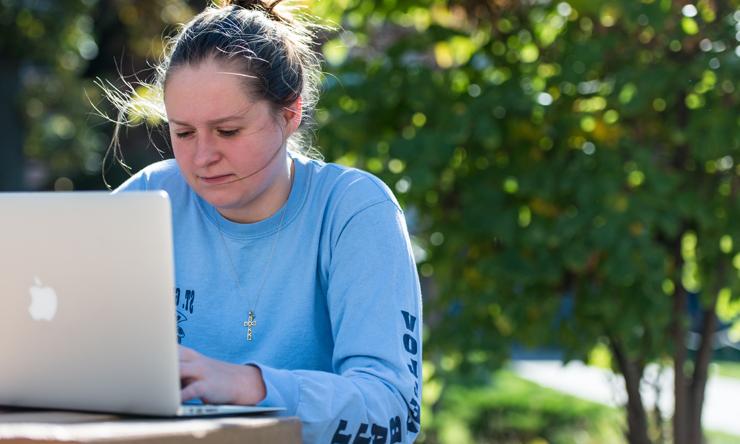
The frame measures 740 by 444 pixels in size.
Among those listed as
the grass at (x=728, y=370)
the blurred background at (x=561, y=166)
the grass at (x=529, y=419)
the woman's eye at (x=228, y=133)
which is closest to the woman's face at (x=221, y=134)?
the woman's eye at (x=228, y=133)

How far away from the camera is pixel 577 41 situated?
3807 mm

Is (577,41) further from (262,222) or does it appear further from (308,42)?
(262,222)

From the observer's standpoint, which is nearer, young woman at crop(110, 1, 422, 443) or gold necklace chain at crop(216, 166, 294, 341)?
young woman at crop(110, 1, 422, 443)

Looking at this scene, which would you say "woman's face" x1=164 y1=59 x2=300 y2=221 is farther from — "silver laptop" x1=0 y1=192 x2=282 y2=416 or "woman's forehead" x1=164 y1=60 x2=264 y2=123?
"silver laptop" x1=0 y1=192 x2=282 y2=416

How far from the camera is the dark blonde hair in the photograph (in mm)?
1966

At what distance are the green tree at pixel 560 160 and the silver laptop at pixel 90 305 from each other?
2082 mm

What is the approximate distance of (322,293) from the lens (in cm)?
199

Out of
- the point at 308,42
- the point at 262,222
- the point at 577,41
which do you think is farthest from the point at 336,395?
the point at 577,41

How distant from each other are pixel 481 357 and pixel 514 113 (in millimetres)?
895

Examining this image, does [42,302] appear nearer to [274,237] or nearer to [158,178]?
[274,237]

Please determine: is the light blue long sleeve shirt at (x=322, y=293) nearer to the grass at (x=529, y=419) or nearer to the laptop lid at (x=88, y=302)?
the laptop lid at (x=88, y=302)

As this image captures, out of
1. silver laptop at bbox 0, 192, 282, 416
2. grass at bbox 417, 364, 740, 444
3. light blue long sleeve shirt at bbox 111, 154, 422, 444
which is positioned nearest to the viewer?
silver laptop at bbox 0, 192, 282, 416

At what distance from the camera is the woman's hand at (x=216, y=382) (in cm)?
159

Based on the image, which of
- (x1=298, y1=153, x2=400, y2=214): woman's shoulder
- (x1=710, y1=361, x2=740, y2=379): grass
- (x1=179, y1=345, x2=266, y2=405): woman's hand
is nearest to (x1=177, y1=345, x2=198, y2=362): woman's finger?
(x1=179, y1=345, x2=266, y2=405): woman's hand
